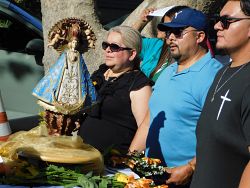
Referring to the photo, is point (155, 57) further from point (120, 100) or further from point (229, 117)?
point (229, 117)

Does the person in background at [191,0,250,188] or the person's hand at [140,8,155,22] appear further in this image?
the person's hand at [140,8,155,22]

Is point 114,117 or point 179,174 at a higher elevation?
point 114,117

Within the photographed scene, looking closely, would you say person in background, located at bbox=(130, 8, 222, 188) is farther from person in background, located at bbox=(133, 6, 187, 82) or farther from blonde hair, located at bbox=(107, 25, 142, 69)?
person in background, located at bbox=(133, 6, 187, 82)

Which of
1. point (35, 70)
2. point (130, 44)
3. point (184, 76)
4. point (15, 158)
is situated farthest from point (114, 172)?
point (35, 70)

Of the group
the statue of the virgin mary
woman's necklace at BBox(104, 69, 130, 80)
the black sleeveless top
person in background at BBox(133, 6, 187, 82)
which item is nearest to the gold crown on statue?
the statue of the virgin mary

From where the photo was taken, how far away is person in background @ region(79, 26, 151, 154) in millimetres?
3574

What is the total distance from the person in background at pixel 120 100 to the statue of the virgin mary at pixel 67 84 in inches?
29.2

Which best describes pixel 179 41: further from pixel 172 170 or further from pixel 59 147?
pixel 59 147

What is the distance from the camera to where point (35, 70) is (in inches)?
226

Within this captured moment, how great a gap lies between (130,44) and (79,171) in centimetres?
127

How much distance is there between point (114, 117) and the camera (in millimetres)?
3604

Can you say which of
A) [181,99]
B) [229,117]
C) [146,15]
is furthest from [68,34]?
[146,15]

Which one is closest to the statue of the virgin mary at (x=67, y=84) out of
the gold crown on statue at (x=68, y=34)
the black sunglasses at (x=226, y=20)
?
the gold crown on statue at (x=68, y=34)

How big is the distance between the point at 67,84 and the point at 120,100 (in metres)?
0.91
